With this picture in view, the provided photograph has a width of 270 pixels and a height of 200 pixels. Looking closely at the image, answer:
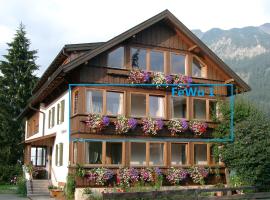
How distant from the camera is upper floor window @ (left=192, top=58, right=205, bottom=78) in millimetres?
25891

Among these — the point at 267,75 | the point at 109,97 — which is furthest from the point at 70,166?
the point at 267,75

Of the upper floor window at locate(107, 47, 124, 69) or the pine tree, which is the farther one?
the pine tree

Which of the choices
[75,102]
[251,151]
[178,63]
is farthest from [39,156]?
[251,151]

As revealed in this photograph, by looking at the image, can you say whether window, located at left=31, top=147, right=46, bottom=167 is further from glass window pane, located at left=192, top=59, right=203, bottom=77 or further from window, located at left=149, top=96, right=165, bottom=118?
glass window pane, located at left=192, top=59, right=203, bottom=77

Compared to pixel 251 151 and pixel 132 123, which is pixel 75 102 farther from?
pixel 251 151

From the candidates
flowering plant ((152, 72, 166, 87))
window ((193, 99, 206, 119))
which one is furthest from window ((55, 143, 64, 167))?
window ((193, 99, 206, 119))

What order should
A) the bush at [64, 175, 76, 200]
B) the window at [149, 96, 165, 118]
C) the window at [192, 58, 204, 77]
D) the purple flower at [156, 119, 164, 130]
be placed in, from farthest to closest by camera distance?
1. the window at [192, 58, 204, 77]
2. the window at [149, 96, 165, 118]
3. the purple flower at [156, 119, 164, 130]
4. the bush at [64, 175, 76, 200]

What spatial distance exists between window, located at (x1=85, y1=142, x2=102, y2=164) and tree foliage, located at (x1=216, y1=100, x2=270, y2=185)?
7.12 meters

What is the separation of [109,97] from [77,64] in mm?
2738

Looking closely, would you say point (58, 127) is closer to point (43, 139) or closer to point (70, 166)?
point (43, 139)

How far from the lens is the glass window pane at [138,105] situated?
23.3 meters

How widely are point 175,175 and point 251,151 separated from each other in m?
4.20

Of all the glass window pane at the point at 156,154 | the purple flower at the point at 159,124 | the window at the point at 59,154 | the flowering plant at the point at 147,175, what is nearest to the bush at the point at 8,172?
the window at the point at 59,154

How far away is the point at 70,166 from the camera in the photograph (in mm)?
21484
